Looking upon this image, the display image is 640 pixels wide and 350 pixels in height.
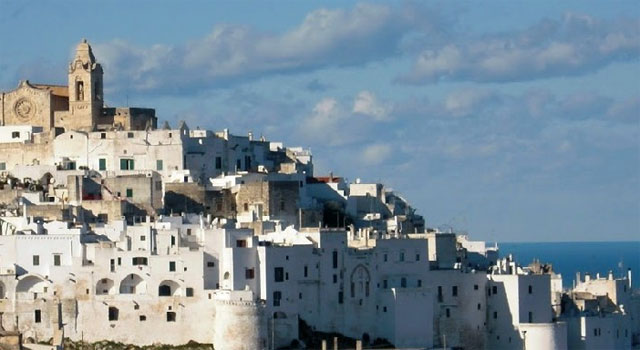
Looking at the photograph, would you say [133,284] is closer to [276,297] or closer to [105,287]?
[105,287]

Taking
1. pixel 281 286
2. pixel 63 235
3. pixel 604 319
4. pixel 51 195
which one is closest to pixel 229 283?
pixel 281 286

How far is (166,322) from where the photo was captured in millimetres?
69062

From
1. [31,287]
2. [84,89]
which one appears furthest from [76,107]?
[31,287]

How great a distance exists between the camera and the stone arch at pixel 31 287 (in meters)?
69.6

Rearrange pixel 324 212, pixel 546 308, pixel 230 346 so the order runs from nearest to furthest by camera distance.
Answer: pixel 230 346, pixel 546 308, pixel 324 212

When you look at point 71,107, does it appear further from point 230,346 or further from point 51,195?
point 230,346

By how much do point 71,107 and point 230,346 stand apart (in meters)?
21.2

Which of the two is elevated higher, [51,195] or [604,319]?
[51,195]

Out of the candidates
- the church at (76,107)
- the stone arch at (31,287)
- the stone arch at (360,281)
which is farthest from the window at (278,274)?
the church at (76,107)

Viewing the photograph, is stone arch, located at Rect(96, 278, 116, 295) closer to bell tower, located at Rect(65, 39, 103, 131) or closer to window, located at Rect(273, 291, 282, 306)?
window, located at Rect(273, 291, 282, 306)

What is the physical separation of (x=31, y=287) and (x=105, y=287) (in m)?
2.76

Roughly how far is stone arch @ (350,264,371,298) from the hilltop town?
0.05 meters

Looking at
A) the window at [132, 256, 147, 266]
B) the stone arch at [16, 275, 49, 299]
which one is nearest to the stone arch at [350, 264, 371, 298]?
the window at [132, 256, 147, 266]

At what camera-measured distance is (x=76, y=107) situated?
84.8 m
